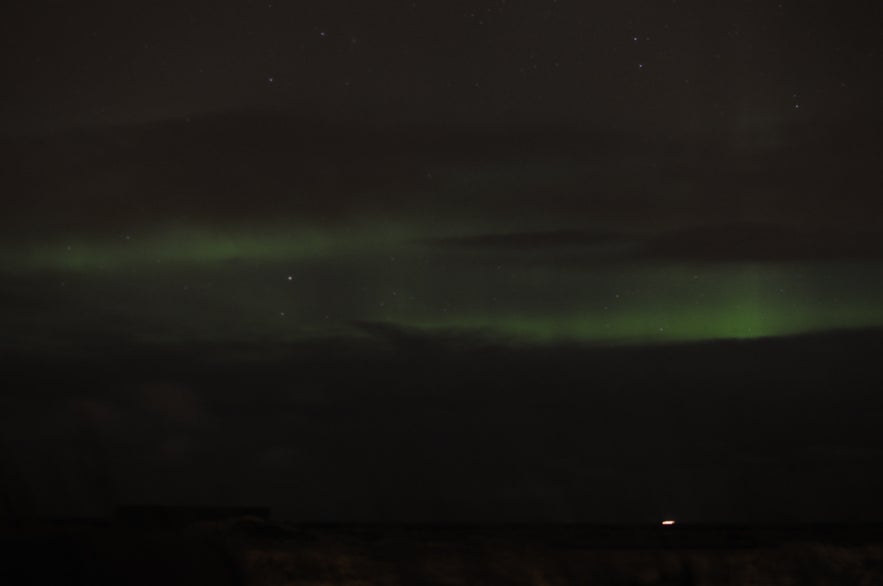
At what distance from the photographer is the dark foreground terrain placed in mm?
6883

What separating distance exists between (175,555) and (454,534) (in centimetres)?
393

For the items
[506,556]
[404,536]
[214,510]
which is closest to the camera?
[506,556]

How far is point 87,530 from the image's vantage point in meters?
4.35

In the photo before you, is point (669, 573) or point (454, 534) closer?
point (669, 573)

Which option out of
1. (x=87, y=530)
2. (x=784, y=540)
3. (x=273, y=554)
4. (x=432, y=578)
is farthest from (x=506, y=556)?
(x=87, y=530)

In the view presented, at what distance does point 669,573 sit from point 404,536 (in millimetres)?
2103

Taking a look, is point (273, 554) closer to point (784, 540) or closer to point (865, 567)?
point (784, 540)

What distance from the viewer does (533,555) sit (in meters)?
7.34

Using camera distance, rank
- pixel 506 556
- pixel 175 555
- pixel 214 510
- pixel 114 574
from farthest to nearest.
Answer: pixel 214 510
pixel 506 556
pixel 175 555
pixel 114 574

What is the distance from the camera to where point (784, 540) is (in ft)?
26.4

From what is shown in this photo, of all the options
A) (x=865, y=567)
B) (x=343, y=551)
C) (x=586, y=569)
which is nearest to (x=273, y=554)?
(x=343, y=551)

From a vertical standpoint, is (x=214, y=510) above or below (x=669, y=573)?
above

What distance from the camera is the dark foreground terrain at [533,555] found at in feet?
22.6

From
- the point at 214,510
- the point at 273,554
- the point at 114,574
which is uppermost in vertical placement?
the point at 214,510
